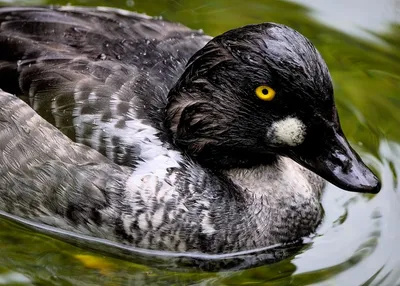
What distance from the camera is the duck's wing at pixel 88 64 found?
7.00m

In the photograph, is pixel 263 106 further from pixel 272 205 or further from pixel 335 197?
pixel 335 197

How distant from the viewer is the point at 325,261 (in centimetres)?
726

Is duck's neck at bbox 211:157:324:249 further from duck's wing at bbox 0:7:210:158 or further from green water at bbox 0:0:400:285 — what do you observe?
duck's wing at bbox 0:7:210:158

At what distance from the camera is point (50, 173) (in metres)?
7.07

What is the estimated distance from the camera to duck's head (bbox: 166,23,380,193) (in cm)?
660

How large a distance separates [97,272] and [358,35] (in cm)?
388

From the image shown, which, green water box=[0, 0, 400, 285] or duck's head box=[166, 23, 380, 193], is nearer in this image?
duck's head box=[166, 23, 380, 193]

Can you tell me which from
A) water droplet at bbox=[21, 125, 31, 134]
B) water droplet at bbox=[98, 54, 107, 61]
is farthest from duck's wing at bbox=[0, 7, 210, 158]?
water droplet at bbox=[21, 125, 31, 134]

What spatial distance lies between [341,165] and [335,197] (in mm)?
1100

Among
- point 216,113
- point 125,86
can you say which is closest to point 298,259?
point 216,113

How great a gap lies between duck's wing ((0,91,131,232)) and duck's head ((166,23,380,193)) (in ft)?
2.06

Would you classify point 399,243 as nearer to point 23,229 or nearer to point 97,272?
point 97,272

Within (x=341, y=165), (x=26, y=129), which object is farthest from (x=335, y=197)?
(x=26, y=129)

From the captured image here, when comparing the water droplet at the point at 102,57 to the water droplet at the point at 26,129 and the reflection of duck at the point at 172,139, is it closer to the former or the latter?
the reflection of duck at the point at 172,139
